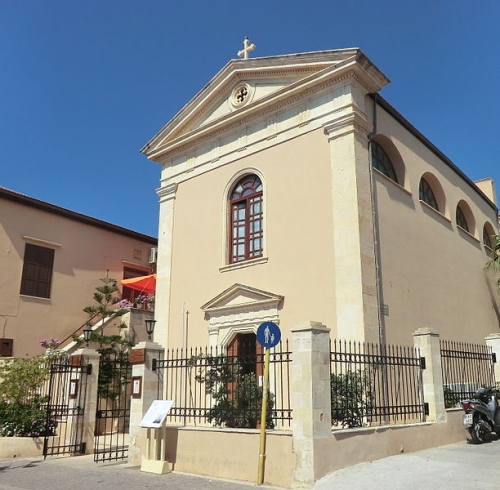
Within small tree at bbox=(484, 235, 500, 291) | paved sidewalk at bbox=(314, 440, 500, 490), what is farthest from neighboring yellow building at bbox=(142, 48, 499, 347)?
paved sidewalk at bbox=(314, 440, 500, 490)

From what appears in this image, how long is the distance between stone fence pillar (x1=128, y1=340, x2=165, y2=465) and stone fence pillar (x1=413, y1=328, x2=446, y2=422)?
524cm

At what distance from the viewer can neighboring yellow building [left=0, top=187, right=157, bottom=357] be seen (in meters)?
18.0

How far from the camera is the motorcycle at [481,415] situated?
1064cm

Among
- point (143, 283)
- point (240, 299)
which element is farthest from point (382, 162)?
point (143, 283)

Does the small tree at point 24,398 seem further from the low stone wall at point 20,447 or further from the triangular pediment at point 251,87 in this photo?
the triangular pediment at point 251,87

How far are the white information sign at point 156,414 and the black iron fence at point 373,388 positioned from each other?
2.95 m

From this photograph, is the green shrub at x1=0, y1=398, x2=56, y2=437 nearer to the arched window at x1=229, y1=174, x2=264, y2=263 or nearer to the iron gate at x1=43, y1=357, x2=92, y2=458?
the iron gate at x1=43, y1=357, x2=92, y2=458

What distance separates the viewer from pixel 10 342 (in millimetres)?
17547

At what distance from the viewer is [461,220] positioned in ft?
64.9

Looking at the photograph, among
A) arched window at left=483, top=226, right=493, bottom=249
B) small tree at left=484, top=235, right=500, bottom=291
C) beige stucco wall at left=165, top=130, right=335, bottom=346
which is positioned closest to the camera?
beige stucco wall at left=165, top=130, right=335, bottom=346

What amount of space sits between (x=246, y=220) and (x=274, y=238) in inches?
55.6

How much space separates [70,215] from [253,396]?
12.8 metres

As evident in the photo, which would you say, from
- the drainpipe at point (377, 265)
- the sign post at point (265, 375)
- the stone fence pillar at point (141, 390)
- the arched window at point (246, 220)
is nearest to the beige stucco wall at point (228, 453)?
the sign post at point (265, 375)

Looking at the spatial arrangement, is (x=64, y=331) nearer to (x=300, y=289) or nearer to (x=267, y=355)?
(x=300, y=289)
